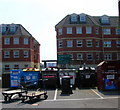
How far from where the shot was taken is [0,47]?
47094 mm

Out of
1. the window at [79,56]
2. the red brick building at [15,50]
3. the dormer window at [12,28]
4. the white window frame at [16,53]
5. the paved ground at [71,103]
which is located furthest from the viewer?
the dormer window at [12,28]

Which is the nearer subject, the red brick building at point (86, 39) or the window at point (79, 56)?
the window at point (79, 56)

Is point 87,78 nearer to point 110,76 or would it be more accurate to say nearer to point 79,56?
point 110,76

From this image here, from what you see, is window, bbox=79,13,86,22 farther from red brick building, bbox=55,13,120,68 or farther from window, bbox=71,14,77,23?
window, bbox=71,14,77,23

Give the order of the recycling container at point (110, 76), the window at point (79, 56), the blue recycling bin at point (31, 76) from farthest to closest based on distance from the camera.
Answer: the window at point (79, 56) → the blue recycling bin at point (31, 76) → the recycling container at point (110, 76)

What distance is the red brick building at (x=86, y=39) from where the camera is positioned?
4325 cm

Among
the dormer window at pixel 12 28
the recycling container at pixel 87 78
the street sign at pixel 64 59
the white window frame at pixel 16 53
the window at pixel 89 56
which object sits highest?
the dormer window at pixel 12 28

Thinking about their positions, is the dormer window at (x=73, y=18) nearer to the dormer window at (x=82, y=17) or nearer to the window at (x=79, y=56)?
the dormer window at (x=82, y=17)

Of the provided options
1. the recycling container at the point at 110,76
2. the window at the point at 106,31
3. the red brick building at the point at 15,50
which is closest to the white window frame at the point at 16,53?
the red brick building at the point at 15,50

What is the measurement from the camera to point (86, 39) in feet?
144

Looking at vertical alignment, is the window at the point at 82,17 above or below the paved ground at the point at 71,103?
above

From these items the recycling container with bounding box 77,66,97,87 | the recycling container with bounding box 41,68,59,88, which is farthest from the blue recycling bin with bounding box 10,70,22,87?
the recycling container with bounding box 77,66,97,87

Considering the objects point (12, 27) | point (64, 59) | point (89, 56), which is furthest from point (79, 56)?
point (12, 27)

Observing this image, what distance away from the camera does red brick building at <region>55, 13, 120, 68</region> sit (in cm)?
4325
